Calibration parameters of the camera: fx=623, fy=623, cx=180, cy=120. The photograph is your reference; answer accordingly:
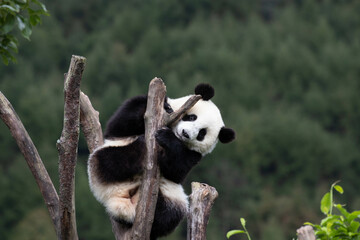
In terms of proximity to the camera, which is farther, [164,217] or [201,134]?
[201,134]

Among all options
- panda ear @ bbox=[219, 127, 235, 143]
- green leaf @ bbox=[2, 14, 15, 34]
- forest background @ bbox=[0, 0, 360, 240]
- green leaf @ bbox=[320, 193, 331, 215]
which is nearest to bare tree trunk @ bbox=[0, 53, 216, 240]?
green leaf @ bbox=[2, 14, 15, 34]

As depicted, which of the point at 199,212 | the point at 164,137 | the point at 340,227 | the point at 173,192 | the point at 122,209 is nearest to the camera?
the point at 340,227

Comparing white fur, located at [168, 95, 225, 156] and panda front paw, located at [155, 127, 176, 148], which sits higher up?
white fur, located at [168, 95, 225, 156]

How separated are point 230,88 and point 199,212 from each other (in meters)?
47.8

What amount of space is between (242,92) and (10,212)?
21.6 meters

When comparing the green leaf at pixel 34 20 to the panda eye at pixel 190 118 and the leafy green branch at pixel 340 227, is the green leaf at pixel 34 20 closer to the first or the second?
the panda eye at pixel 190 118

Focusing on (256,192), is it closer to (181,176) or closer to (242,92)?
(242,92)

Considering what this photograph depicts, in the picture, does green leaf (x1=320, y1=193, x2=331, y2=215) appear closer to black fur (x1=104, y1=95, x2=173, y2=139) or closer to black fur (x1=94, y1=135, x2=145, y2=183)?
black fur (x1=94, y1=135, x2=145, y2=183)

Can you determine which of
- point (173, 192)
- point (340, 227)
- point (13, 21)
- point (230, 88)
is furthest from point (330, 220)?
point (230, 88)

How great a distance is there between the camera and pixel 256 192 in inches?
1682

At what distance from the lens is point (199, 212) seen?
4438 mm

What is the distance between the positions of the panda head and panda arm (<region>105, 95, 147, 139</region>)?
0.28 meters

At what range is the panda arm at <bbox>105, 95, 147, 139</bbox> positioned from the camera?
538 cm

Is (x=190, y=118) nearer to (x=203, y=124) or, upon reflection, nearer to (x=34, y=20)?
(x=203, y=124)
